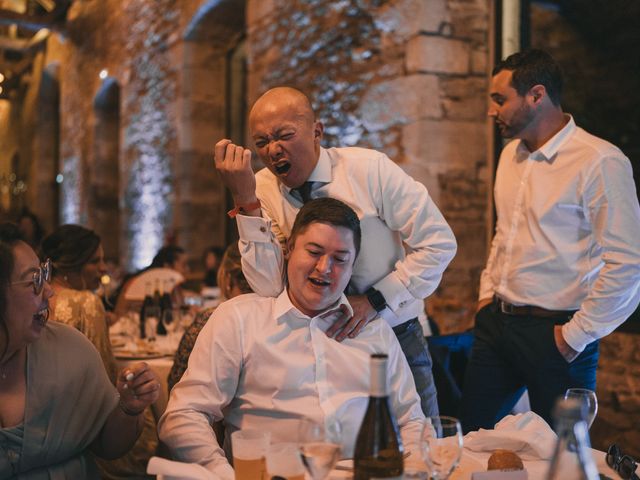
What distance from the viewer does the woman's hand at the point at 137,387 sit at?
1.71 metres

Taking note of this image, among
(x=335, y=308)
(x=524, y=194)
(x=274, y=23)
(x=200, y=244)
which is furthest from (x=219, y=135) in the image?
(x=335, y=308)

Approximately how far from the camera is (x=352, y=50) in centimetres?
492

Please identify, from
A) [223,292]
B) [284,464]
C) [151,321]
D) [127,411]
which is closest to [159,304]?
[151,321]

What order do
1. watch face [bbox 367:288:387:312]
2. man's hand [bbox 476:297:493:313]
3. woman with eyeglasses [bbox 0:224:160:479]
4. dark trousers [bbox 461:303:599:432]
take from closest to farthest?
woman with eyeglasses [bbox 0:224:160:479] → watch face [bbox 367:288:387:312] → dark trousers [bbox 461:303:599:432] → man's hand [bbox 476:297:493:313]

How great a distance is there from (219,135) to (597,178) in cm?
639

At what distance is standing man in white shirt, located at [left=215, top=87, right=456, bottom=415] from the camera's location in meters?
2.01

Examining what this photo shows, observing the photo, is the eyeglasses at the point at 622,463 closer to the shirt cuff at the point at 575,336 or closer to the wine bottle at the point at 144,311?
the shirt cuff at the point at 575,336

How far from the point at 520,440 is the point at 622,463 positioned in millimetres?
213

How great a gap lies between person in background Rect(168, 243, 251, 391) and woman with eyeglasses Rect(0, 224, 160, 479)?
52 cm

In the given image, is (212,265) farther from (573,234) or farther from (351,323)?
(351,323)

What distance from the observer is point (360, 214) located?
228 cm

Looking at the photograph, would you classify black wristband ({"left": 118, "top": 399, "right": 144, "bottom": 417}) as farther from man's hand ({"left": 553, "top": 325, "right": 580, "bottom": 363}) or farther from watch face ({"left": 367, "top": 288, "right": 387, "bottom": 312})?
man's hand ({"left": 553, "top": 325, "right": 580, "bottom": 363})

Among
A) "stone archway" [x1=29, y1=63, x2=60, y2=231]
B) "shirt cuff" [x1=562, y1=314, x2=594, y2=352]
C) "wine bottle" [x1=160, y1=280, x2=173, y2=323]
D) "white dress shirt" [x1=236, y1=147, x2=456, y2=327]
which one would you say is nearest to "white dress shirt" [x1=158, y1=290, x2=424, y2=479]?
"white dress shirt" [x1=236, y1=147, x2=456, y2=327]

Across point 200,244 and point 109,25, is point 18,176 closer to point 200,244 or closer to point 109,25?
point 109,25
